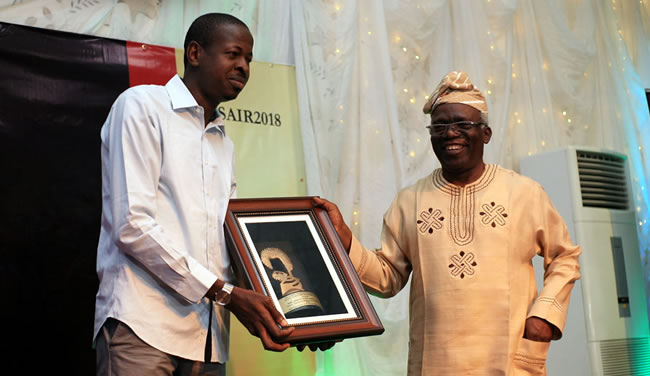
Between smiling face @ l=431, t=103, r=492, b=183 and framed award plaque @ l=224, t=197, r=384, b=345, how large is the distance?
482mm

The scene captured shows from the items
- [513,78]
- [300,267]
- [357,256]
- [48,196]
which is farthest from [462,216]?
[513,78]

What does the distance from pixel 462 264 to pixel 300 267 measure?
584 mm

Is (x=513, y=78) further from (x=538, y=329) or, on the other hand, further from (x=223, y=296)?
(x=223, y=296)

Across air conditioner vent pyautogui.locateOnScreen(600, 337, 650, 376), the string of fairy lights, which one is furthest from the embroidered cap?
air conditioner vent pyautogui.locateOnScreen(600, 337, 650, 376)

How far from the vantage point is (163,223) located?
2.04 metres

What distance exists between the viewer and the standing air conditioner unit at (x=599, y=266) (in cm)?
386

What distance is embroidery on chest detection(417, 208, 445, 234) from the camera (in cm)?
249

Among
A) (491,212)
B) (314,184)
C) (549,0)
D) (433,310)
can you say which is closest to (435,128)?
(491,212)

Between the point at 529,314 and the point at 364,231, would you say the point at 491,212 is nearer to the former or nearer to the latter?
the point at 529,314

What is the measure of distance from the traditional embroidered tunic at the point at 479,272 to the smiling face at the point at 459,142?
0.07 metres

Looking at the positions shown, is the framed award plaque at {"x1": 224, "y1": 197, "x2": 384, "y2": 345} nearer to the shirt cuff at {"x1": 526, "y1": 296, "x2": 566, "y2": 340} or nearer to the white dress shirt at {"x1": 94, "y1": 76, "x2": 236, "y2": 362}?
the white dress shirt at {"x1": 94, "y1": 76, "x2": 236, "y2": 362}

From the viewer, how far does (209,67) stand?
2244mm

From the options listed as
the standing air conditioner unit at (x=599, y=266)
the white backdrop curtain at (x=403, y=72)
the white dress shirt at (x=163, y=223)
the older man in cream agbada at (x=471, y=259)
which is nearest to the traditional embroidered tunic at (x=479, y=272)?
the older man in cream agbada at (x=471, y=259)

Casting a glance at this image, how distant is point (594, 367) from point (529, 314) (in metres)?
1.71
